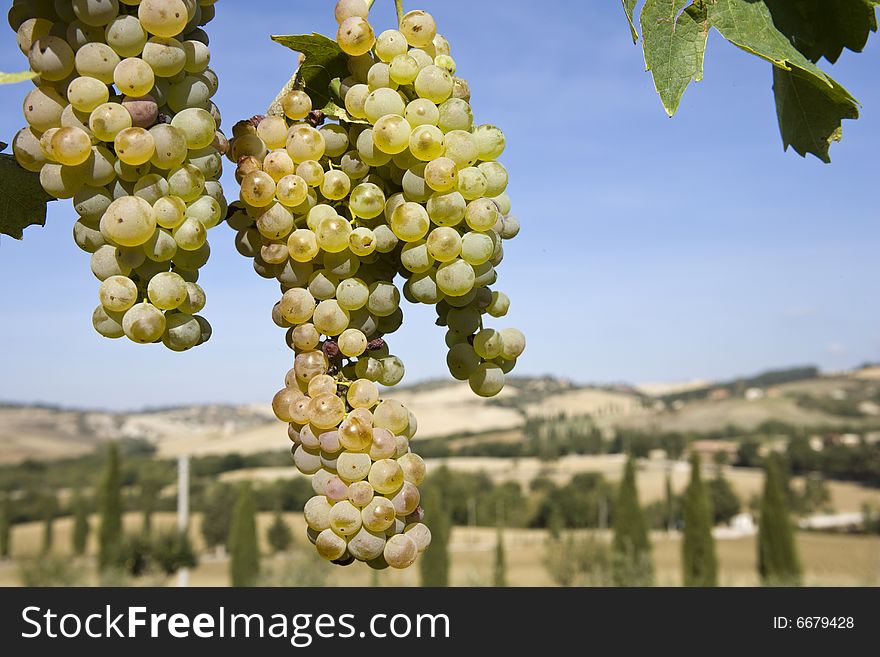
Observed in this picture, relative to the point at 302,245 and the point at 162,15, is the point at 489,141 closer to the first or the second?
the point at 302,245

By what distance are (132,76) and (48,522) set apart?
1298 inches

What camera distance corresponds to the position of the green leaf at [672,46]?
3.16 feet

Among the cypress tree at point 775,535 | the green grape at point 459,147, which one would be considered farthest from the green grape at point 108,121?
the cypress tree at point 775,535

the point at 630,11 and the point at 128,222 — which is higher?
the point at 630,11

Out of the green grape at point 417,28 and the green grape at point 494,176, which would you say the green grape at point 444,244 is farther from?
the green grape at point 417,28

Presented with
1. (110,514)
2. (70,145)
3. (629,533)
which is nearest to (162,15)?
(70,145)

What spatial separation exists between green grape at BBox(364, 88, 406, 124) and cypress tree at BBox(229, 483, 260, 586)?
25554 mm

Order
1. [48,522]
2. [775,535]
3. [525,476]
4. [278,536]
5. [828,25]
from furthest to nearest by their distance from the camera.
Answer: [525,476] < [278,536] < [48,522] < [775,535] < [828,25]

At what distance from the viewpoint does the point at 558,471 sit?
44.5 metres

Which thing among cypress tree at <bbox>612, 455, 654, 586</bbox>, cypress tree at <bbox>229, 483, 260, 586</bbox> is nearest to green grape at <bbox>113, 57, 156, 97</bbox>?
cypress tree at <bbox>612, 455, 654, 586</bbox>

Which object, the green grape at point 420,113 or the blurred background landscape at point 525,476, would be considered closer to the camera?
the green grape at point 420,113

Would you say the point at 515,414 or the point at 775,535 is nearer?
the point at 775,535

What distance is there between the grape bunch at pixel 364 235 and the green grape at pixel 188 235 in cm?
8

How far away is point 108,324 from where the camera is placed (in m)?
0.82
